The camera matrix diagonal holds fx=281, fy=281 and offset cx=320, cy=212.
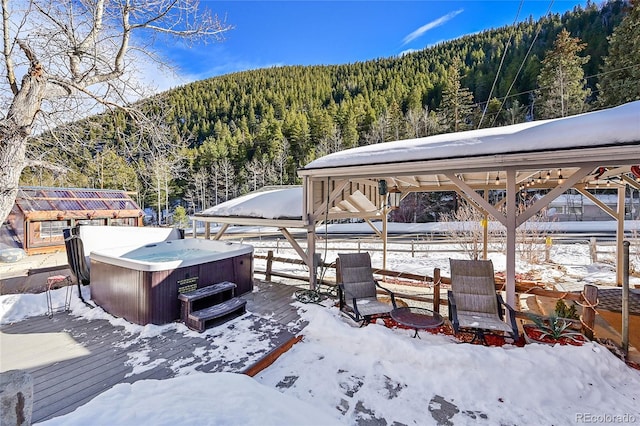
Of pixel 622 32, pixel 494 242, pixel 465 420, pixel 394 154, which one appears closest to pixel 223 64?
pixel 394 154

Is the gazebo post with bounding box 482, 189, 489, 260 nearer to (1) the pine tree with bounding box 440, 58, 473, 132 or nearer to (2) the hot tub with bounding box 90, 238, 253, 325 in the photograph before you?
(2) the hot tub with bounding box 90, 238, 253, 325

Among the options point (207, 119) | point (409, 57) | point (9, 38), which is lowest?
point (9, 38)

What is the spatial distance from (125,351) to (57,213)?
1073 cm

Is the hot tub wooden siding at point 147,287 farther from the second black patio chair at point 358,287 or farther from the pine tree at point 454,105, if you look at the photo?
the pine tree at point 454,105

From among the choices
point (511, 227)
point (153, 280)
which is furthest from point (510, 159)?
point (153, 280)

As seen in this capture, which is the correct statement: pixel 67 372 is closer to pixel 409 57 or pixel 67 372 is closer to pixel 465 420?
pixel 465 420

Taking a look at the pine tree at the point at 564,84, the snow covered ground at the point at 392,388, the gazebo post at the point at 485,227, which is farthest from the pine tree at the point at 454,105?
the snow covered ground at the point at 392,388

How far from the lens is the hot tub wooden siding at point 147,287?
4.40m

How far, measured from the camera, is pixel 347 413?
2.72 meters

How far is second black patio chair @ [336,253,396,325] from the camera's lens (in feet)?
15.0

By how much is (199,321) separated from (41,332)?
7.62 ft

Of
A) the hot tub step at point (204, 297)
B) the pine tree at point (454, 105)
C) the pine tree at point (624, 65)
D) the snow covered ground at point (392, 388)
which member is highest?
the pine tree at point (454, 105)

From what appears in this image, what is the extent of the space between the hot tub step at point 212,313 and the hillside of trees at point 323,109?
83.9 inches

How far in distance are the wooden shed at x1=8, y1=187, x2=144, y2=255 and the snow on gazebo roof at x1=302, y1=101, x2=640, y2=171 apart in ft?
34.5
